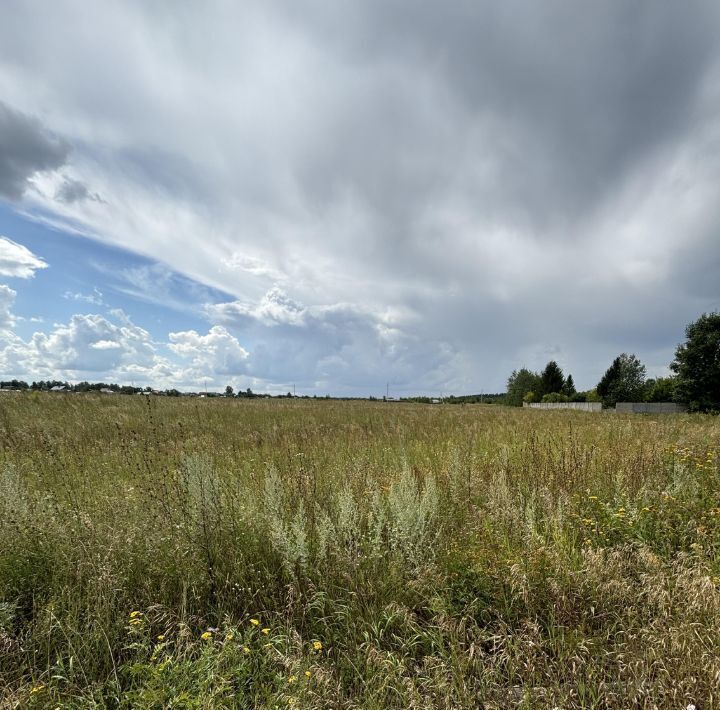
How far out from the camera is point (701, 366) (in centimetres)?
4266

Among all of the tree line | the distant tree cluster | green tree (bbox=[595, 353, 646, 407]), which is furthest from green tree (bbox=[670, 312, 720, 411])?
the distant tree cluster

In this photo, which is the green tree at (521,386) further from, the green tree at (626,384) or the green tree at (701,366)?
the green tree at (701,366)

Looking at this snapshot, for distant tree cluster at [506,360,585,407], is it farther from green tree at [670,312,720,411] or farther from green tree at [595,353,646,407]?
green tree at [670,312,720,411]

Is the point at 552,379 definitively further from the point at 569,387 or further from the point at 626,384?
the point at 626,384

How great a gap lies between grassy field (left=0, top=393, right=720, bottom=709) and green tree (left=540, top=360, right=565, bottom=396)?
97226 millimetres

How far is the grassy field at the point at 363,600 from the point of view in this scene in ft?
7.48

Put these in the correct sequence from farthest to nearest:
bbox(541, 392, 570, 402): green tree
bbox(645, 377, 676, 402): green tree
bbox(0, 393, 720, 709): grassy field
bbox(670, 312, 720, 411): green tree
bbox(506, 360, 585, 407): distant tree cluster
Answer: bbox(506, 360, 585, 407): distant tree cluster < bbox(541, 392, 570, 402): green tree < bbox(645, 377, 676, 402): green tree < bbox(670, 312, 720, 411): green tree < bbox(0, 393, 720, 709): grassy field

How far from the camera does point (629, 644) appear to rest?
2535 millimetres

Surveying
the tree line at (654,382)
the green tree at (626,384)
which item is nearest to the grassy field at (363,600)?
the tree line at (654,382)

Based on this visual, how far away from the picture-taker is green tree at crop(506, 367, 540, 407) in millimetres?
97812

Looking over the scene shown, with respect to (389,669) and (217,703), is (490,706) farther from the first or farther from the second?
(217,703)

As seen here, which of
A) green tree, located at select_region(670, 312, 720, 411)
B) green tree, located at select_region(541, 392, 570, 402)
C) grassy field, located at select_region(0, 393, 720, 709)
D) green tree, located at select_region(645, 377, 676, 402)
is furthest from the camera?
green tree, located at select_region(541, 392, 570, 402)

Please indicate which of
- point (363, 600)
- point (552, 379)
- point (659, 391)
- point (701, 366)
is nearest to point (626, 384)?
point (659, 391)

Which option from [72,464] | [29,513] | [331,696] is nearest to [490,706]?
[331,696]
